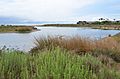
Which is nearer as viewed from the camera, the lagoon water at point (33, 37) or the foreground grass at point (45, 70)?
the foreground grass at point (45, 70)

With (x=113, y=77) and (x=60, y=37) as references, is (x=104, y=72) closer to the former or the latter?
(x=113, y=77)

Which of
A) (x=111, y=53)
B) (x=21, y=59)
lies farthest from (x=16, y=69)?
(x=111, y=53)

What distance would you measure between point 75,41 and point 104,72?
22.4 ft

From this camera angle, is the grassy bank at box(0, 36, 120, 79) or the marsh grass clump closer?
the grassy bank at box(0, 36, 120, 79)

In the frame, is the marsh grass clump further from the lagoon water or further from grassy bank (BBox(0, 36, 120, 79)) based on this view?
grassy bank (BBox(0, 36, 120, 79))

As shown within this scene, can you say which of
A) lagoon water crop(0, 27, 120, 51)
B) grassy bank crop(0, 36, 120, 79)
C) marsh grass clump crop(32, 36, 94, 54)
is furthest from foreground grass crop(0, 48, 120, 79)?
marsh grass clump crop(32, 36, 94, 54)

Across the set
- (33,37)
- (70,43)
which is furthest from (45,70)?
(33,37)

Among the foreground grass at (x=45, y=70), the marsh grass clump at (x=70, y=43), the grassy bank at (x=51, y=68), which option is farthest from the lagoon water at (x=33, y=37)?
the foreground grass at (x=45, y=70)

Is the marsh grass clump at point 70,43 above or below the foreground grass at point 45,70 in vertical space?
below

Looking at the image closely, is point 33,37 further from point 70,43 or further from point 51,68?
point 51,68

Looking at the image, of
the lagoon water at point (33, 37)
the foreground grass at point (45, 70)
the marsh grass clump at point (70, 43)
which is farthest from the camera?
the lagoon water at point (33, 37)

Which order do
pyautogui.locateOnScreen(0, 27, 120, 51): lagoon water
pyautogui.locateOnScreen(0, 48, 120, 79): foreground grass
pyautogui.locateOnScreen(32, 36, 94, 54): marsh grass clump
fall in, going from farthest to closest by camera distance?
pyautogui.locateOnScreen(0, 27, 120, 51): lagoon water
pyautogui.locateOnScreen(32, 36, 94, 54): marsh grass clump
pyautogui.locateOnScreen(0, 48, 120, 79): foreground grass

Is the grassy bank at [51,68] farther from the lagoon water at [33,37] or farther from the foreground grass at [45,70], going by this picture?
the lagoon water at [33,37]

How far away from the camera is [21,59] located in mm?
7273
